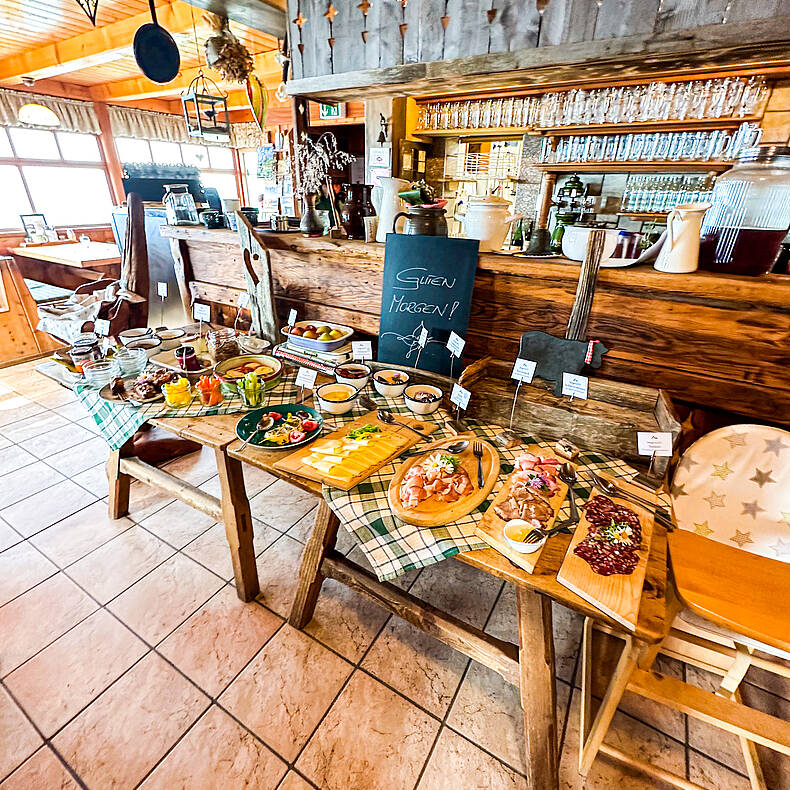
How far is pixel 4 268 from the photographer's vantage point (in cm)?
Answer: 447

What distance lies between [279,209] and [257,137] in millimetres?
8004

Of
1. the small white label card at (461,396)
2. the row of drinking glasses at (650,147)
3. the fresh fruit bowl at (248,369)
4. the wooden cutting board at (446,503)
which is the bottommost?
the wooden cutting board at (446,503)

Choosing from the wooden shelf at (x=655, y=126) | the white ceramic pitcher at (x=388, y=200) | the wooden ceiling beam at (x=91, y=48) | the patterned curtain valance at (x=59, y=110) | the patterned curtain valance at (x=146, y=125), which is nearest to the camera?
the white ceramic pitcher at (x=388, y=200)

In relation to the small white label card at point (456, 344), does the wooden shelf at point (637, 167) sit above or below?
above

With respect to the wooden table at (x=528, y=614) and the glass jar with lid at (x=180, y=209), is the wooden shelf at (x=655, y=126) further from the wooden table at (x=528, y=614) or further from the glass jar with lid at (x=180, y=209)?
the wooden table at (x=528, y=614)

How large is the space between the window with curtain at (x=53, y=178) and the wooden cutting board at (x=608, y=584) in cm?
958

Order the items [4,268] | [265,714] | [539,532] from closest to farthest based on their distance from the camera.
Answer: [539,532], [265,714], [4,268]

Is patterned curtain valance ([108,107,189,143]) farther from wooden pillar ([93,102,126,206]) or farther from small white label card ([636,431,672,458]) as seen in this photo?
small white label card ([636,431,672,458])

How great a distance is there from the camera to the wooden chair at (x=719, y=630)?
1.06 meters

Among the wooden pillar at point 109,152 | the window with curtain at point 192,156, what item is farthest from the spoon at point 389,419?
the window with curtain at point 192,156

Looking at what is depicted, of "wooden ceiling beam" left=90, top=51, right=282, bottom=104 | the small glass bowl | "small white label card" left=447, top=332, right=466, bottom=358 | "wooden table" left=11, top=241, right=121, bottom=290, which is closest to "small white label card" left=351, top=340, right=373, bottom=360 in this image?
"small white label card" left=447, top=332, right=466, bottom=358

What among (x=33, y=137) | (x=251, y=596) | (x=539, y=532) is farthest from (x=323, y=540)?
(x=33, y=137)

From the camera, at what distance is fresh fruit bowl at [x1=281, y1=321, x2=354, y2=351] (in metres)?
2.03

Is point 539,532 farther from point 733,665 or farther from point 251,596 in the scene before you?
point 251,596
